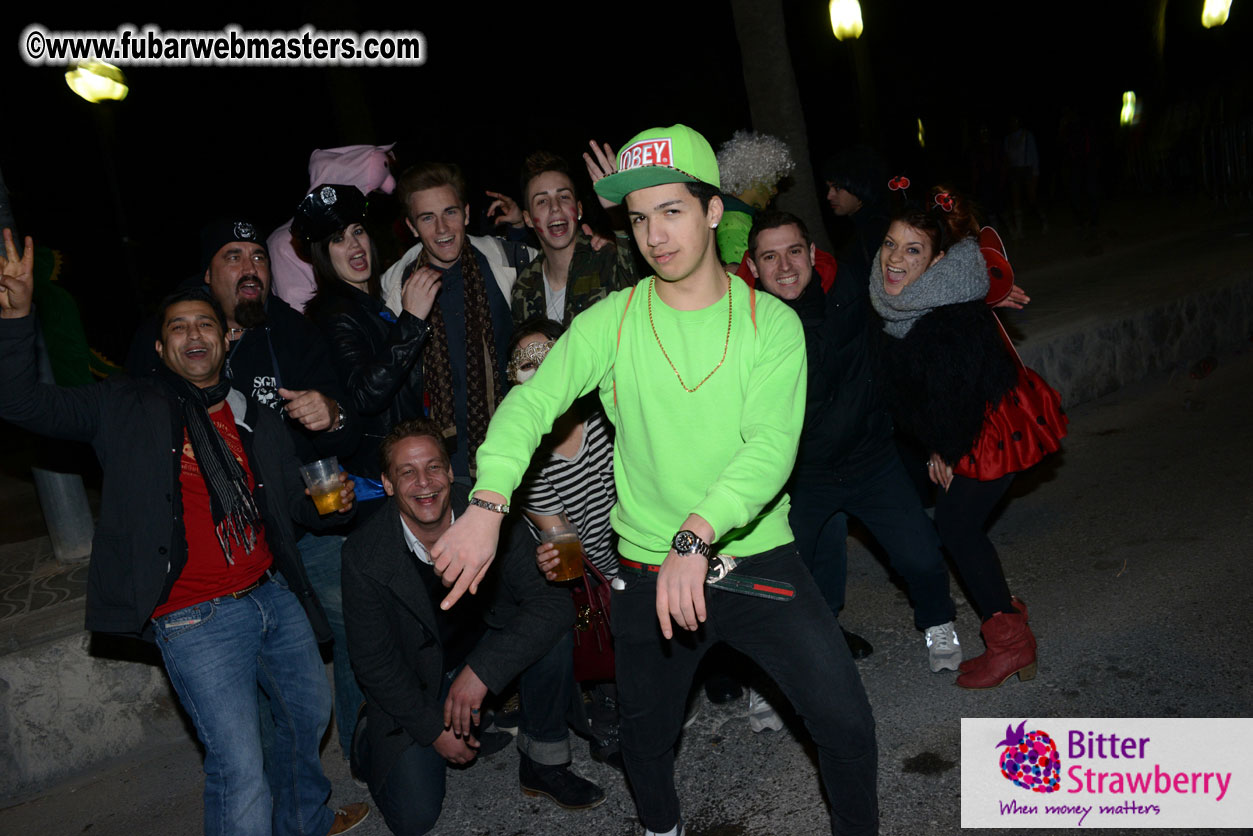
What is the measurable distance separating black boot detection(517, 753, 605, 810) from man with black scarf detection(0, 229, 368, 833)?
770mm

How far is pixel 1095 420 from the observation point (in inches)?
278

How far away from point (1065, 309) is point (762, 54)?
134 inches

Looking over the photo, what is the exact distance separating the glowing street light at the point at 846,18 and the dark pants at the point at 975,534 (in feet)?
32.4

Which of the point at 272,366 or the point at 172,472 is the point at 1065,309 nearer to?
the point at 272,366

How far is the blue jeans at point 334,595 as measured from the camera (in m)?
3.85

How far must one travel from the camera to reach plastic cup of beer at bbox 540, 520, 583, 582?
11.6 ft

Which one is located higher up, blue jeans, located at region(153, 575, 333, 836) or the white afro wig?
the white afro wig

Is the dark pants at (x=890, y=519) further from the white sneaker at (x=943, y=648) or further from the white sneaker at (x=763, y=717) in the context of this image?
the white sneaker at (x=763, y=717)

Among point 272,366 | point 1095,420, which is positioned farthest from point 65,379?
point 1095,420

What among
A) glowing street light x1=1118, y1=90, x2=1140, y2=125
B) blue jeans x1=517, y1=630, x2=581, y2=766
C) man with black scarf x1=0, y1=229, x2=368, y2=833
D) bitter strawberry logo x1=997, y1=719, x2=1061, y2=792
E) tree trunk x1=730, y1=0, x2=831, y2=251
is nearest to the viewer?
man with black scarf x1=0, y1=229, x2=368, y2=833

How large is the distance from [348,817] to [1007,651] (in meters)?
2.61

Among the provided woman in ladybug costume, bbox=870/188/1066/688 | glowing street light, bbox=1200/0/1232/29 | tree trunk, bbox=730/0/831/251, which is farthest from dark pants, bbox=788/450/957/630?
glowing street light, bbox=1200/0/1232/29

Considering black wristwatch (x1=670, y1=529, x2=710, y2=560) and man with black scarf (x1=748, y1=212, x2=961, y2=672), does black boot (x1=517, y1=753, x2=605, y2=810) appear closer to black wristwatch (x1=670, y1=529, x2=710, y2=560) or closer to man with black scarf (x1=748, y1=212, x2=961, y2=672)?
man with black scarf (x1=748, y1=212, x2=961, y2=672)

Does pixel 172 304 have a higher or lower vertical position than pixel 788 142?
lower
